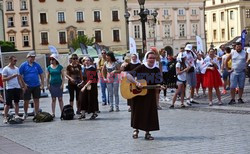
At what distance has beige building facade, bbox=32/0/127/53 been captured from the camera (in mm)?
76000

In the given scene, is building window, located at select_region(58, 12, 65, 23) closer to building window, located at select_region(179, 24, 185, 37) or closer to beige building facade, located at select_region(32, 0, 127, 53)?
beige building facade, located at select_region(32, 0, 127, 53)

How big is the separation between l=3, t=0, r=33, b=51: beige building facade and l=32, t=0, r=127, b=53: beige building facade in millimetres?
1034

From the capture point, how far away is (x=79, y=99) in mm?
14141

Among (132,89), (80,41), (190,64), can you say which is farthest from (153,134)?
(80,41)

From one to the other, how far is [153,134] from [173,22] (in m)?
74.2

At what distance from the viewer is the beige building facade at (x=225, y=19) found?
298ft

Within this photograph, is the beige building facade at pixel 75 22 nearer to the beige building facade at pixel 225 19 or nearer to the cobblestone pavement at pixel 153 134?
the beige building facade at pixel 225 19

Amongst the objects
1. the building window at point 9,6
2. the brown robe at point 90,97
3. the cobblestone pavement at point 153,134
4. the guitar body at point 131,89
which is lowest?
the cobblestone pavement at point 153,134

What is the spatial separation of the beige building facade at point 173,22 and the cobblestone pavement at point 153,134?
67.1m

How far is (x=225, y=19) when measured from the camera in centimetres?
9438

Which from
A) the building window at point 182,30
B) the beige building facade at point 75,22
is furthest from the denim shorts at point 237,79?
the building window at point 182,30

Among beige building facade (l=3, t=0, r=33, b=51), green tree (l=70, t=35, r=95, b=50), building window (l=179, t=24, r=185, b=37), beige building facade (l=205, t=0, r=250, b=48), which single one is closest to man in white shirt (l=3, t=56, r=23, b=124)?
green tree (l=70, t=35, r=95, b=50)

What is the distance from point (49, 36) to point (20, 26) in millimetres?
4484

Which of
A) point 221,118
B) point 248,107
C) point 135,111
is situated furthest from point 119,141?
point 248,107
